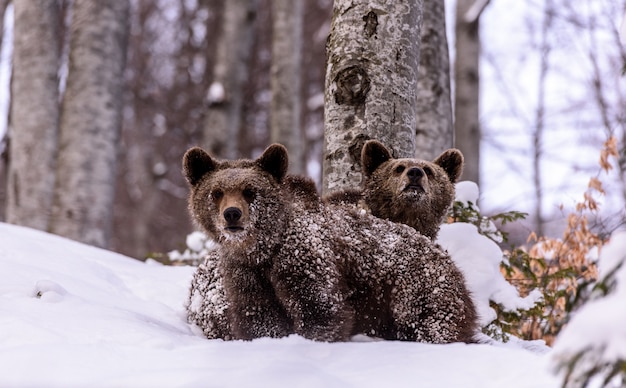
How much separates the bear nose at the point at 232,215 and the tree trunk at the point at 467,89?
6112 mm

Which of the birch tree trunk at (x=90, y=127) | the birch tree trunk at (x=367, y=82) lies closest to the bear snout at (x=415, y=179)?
the birch tree trunk at (x=367, y=82)

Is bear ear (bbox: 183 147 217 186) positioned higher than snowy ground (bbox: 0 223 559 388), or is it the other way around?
bear ear (bbox: 183 147 217 186)

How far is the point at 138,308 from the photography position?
12.3 feet

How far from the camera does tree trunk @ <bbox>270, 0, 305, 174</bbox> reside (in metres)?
10.9

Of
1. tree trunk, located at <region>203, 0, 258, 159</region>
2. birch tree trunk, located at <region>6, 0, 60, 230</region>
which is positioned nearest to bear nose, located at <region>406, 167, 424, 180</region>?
birch tree trunk, located at <region>6, 0, 60, 230</region>

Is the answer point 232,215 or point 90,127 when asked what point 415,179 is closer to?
point 232,215

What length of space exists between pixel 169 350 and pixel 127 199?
21972 millimetres

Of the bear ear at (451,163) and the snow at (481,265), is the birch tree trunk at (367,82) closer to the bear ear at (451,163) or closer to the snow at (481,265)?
the bear ear at (451,163)

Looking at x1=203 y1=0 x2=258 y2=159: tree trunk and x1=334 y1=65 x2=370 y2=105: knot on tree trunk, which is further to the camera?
x1=203 y1=0 x2=258 y2=159: tree trunk

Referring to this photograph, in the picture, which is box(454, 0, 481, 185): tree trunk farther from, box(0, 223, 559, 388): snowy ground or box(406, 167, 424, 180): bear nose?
box(0, 223, 559, 388): snowy ground

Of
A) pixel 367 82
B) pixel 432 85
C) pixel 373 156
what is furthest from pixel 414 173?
pixel 432 85

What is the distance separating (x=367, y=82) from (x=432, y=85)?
99.9 inches

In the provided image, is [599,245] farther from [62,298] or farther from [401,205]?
[62,298]

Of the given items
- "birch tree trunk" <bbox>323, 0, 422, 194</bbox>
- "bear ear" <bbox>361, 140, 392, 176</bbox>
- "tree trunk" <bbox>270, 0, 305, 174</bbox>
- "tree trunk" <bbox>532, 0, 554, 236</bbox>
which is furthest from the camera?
"tree trunk" <bbox>532, 0, 554, 236</bbox>
